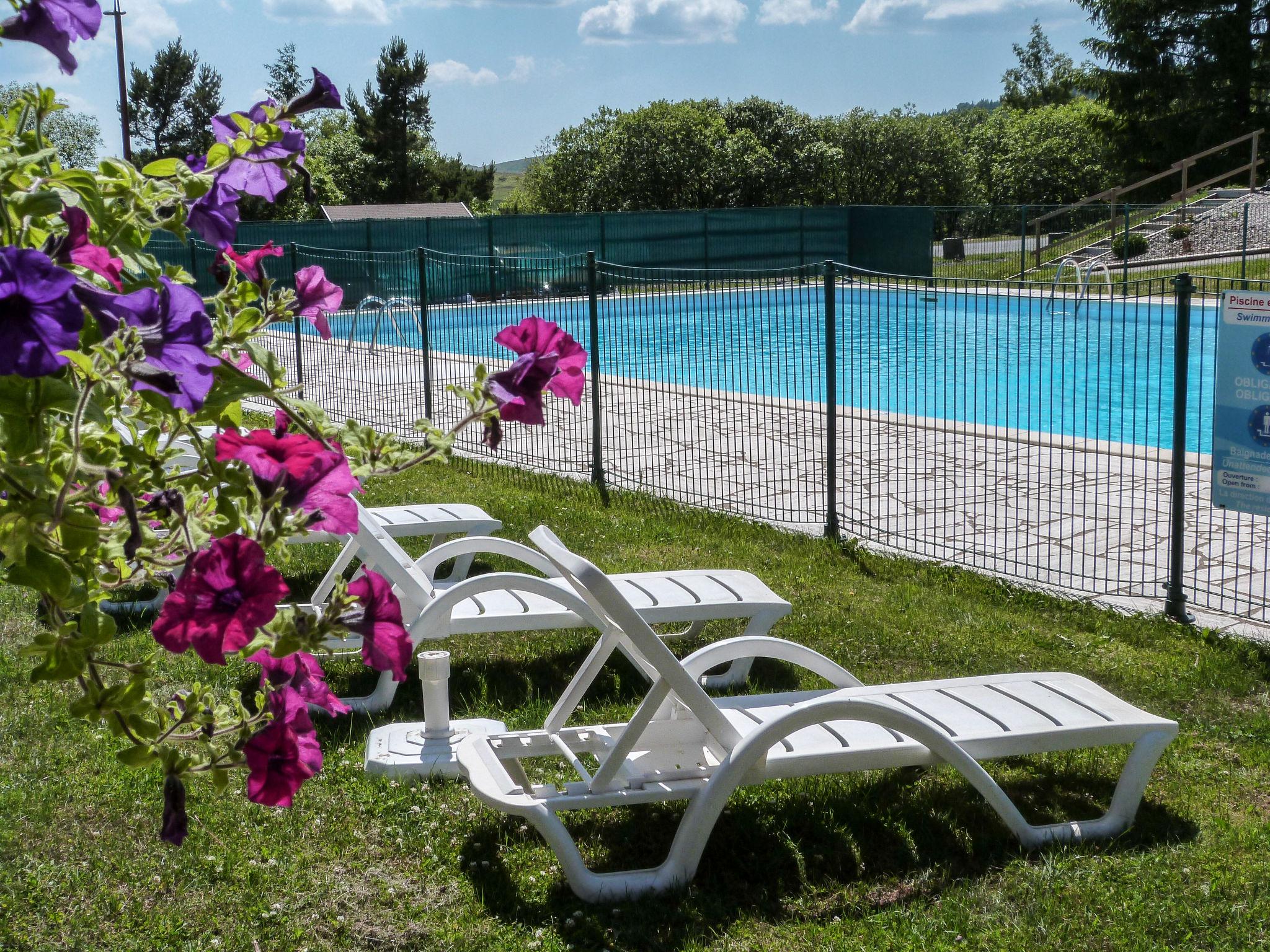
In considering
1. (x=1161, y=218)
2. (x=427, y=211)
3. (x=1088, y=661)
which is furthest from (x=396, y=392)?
(x=427, y=211)

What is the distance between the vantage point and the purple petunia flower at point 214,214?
1.81m

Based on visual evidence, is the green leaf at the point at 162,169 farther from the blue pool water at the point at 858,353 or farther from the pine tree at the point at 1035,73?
the pine tree at the point at 1035,73

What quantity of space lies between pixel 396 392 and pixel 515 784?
940 cm

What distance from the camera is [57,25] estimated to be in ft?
4.68

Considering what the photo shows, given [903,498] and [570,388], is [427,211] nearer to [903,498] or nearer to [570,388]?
[903,498]

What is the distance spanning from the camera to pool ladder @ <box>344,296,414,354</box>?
12227 millimetres

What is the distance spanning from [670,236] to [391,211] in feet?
36.0

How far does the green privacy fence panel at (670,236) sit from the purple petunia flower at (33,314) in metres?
23.4

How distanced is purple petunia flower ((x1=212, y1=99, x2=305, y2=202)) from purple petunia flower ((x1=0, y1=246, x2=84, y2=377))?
0.67m

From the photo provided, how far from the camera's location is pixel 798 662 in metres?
4.29

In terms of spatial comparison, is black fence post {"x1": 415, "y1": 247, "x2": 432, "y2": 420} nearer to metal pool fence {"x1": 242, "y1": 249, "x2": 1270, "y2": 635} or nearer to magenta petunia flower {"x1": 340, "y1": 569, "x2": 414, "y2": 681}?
metal pool fence {"x1": 242, "y1": 249, "x2": 1270, "y2": 635}

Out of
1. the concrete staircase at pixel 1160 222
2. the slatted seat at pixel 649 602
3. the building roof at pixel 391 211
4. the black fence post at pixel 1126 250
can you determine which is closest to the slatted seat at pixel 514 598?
the slatted seat at pixel 649 602

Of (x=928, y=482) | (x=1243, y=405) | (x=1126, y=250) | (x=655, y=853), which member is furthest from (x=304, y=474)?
(x=1126, y=250)

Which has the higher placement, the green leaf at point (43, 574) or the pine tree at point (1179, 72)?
the pine tree at point (1179, 72)
